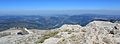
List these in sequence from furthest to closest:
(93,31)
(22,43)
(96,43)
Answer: (22,43) → (93,31) → (96,43)

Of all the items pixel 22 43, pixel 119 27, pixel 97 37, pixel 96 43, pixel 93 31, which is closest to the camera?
pixel 96 43

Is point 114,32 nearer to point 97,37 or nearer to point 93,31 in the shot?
point 93,31

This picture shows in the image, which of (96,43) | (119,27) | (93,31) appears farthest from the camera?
(119,27)

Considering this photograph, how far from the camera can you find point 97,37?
16.2 meters

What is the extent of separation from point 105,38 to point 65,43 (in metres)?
3.46

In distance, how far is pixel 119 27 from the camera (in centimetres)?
1973

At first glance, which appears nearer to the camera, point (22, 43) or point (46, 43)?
point (46, 43)

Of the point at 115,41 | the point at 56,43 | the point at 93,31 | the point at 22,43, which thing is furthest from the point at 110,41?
the point at 22,43

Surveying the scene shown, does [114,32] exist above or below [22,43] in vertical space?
above

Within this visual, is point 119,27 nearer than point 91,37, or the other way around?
point 91,37

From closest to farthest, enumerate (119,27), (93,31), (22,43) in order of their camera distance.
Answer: (93,31), (119,27), (22,43)

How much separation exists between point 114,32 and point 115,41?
2.98 m

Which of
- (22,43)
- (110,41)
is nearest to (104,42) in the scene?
(110,41)

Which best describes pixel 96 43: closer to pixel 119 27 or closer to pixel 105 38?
pixel 105 38
